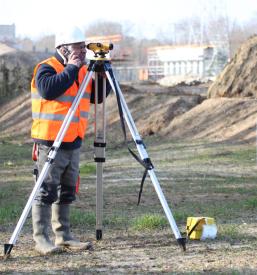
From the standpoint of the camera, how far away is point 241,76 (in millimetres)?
27703

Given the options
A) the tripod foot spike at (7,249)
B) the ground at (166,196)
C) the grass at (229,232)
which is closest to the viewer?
the ground at (166,196)

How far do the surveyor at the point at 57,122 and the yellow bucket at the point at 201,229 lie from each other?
1.07 metres

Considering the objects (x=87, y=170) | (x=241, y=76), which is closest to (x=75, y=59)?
(x=87, y=170)

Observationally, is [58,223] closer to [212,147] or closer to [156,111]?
[212,147]

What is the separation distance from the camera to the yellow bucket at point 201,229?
8812 mm

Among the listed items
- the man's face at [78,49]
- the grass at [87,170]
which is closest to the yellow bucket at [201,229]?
the man's face at [78,49]

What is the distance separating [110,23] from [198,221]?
140 metres

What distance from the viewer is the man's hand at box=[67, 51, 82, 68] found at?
8.20 m

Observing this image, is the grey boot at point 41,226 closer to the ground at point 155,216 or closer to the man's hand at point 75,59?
the ground at point 155,216

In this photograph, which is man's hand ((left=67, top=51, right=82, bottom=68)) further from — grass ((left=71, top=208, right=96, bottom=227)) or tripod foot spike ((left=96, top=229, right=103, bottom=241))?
grass ((left=71, top=208, right=96, bottom=227))

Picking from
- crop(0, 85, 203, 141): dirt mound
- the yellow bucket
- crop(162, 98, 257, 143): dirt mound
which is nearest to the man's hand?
the yellow bucket

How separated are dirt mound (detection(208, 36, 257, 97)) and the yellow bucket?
60.7ft

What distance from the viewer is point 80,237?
9.13 meters

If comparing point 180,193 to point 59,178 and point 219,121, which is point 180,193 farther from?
point 219,121
